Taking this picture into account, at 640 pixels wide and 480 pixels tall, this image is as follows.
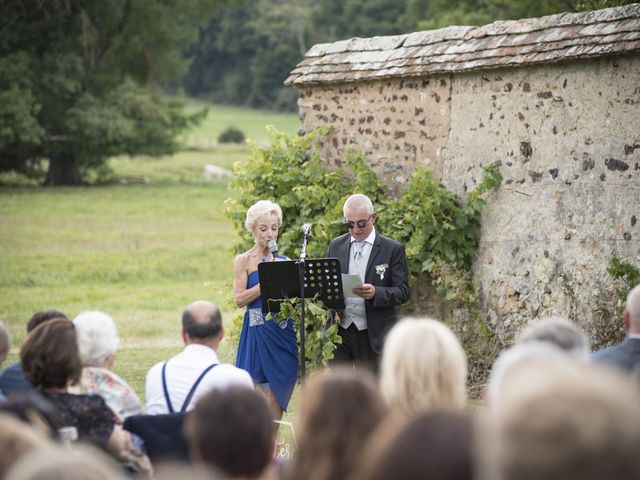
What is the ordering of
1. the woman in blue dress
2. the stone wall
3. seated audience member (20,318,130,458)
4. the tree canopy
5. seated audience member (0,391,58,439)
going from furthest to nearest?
the tree canopy, the stone wall, the woman in blue dress, seated audience member (20,318,130,458), seated audience member (0,391,58,439)

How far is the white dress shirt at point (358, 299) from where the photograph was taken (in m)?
8.32

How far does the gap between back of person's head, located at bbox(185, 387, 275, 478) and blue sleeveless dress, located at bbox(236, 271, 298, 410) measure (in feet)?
15.7

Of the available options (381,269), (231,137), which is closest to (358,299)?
(381,269)

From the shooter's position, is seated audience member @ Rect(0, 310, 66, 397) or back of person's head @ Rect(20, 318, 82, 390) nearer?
back of person's head @ Rect(20, 318, 82, 390)

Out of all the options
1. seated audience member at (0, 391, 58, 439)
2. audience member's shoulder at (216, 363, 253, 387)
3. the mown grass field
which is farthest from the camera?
the mown grass field

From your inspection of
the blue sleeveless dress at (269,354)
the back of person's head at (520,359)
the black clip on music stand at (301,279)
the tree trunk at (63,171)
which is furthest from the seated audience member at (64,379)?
the tree trunk at (63,171)

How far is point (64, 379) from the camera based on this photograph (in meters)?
4.80

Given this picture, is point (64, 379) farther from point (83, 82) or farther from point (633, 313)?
point (83, 82)

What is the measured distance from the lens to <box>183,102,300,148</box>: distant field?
181ft

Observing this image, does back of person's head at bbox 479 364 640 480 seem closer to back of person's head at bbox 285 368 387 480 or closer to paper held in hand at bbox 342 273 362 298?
back of person's head at bbox 285 368 387 480

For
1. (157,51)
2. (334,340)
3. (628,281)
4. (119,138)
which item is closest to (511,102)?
(628,281)

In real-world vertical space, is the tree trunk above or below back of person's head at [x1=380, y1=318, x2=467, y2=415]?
below

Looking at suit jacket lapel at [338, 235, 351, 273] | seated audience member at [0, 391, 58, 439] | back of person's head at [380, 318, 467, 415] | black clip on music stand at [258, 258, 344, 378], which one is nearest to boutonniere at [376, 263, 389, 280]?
suit jacket lapel at [338, 235, 351, 273]

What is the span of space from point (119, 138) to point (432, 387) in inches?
1319
